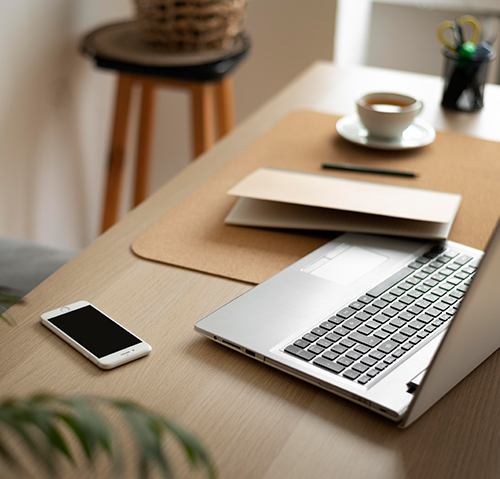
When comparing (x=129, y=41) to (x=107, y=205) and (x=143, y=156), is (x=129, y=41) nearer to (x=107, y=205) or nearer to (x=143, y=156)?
(x=143, y=156)

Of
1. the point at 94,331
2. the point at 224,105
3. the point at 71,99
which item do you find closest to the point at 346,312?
the point at 94,331

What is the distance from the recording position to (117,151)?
187 cm

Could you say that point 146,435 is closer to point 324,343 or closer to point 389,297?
point 324,343

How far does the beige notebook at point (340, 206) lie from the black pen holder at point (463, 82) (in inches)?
18.9

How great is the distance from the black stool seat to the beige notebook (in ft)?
2.70

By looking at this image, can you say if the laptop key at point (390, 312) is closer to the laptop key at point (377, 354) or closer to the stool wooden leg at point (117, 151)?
the laptop key at point (377, 354)

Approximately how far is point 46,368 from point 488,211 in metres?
0.62

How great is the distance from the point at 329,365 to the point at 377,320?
90mm

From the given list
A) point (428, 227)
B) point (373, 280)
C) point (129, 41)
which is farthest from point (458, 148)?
point (129, 41)

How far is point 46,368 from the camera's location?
22.3 inches

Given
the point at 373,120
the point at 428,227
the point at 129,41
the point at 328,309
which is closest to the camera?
the point at 328,309

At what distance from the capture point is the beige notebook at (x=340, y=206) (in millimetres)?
782

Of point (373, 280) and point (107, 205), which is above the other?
point (373, 280)

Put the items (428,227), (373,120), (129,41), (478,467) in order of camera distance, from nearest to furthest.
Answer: (478,467) → (428,227) → (373,120) → (129,41)
